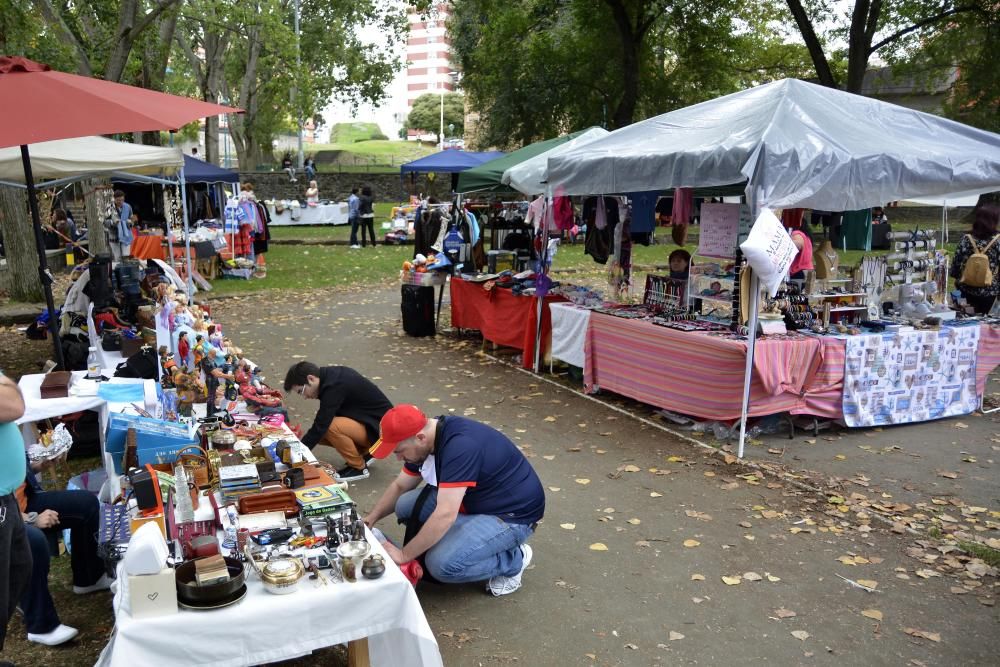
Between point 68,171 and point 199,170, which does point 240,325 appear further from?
point 199,170

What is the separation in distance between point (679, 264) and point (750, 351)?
7.08 ft

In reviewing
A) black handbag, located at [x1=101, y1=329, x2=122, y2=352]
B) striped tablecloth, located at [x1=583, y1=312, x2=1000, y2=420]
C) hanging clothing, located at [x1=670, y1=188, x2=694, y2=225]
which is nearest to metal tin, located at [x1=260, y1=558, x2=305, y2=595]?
striped tablecloth, located at [x1=583, y1=312, x2=1000, y2=420]

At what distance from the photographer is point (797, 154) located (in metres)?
6.02

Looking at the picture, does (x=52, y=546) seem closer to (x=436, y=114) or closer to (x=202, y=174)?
(x=202, y=174)

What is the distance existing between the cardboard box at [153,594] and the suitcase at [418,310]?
8399mm

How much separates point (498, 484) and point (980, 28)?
1970 cm

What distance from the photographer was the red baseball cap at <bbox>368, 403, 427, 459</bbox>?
143 inches

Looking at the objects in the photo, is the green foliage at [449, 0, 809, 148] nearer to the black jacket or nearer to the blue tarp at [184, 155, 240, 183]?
the blue tarp at [184, 155, 240, 183]

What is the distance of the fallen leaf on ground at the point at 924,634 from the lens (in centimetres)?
388

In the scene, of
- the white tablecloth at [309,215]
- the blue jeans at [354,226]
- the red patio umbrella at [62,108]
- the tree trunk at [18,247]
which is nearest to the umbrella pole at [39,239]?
the red patio umbrella at [62,108]

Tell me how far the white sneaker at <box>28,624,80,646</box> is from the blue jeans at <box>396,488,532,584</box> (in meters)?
1.70

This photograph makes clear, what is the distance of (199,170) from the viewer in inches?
637

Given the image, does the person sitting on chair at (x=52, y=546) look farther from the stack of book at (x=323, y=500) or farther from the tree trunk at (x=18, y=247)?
the tree trunk at (x=18, y=247)

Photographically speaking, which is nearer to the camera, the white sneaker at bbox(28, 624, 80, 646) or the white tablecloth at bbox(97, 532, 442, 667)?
the white tablecloth at bbox(97, 532, 442, 667)
